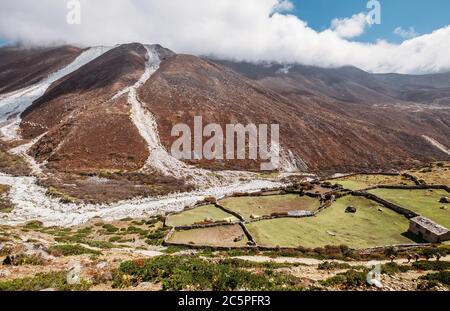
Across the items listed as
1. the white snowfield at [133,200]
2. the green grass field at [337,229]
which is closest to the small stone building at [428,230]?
the green grass field at [337,229]

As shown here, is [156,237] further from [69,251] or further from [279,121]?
[279,121]

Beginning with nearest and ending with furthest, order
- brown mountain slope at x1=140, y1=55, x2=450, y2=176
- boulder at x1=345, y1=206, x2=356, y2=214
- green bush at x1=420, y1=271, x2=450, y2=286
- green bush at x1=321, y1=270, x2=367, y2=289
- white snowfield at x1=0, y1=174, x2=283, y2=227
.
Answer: green bush at x1=321, y1=270, x2=367, y2=289 → green bush at x1=420, y1=271, x2=450, y2=286 → boulder at x1=345, y1=206, x2=356, y2=214 → white snowfield at x1=0, y1=174, x2=283, y2=227 → brown mountain slope at x1=140, y1=55, x2=450, y2=176

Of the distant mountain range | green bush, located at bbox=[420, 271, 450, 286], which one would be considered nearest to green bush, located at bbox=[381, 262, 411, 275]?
green bush, located at bbox=[420, 271, 450, 286]

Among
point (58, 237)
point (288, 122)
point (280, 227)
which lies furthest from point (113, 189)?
point (288, 122)

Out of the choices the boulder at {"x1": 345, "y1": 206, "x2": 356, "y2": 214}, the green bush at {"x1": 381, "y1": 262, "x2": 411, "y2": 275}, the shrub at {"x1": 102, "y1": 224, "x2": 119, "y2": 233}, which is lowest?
the shrub at {"x1": 102, "y1": 224, "x2": 119, "y2": 233}

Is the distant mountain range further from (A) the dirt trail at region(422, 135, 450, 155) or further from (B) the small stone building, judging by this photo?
(B) the small stone building
